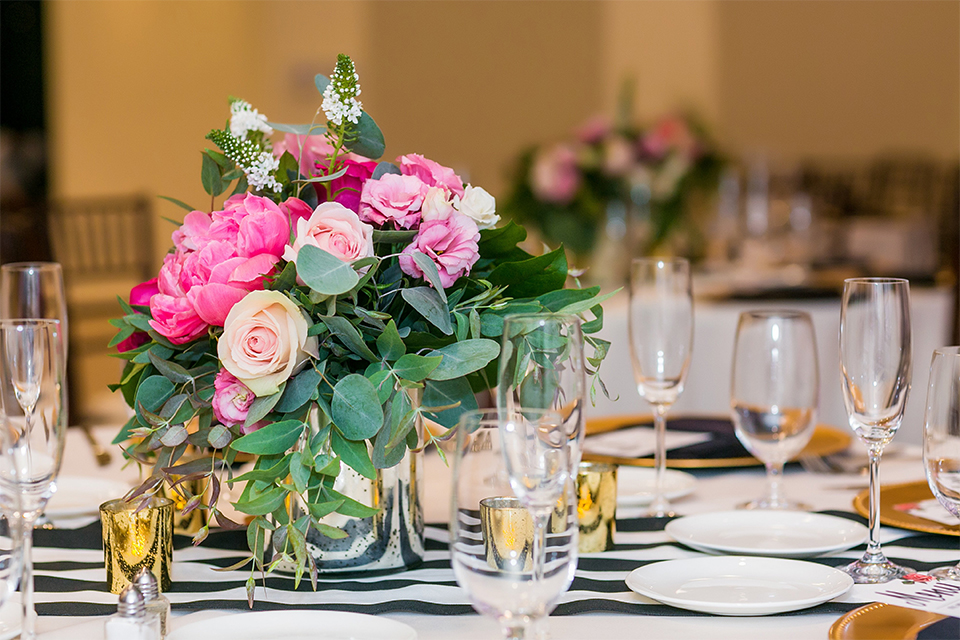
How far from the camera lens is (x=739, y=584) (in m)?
0.96

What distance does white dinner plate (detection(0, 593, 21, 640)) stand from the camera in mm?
832

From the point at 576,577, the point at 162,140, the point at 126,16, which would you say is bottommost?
the point at 576,577

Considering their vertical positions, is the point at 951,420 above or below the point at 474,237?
below

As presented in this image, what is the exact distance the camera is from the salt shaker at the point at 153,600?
81 cm

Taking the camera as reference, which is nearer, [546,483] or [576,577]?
[546,483]

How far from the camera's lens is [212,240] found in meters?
0.95

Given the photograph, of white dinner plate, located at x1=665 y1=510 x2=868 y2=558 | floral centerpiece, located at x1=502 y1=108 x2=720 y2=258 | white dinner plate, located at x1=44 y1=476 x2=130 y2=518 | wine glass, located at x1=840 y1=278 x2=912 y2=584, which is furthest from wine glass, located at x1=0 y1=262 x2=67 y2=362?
floral centerpiece, located at x1=502 y1=108 x2=720 y2=258

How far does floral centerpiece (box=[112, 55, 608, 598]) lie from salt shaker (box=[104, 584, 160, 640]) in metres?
0.11

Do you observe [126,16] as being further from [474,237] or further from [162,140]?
[474,237]

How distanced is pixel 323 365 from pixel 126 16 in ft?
18.1

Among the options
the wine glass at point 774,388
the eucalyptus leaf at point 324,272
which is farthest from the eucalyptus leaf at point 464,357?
the wine glass at point 774,388

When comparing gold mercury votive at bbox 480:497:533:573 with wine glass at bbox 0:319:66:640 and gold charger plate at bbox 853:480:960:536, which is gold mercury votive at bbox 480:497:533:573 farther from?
gold charger plate at bbox 853:480:960:536

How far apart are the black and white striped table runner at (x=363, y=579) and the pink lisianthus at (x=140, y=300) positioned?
8.3 inches

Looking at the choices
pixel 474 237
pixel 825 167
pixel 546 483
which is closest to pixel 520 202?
pixel 474 237
